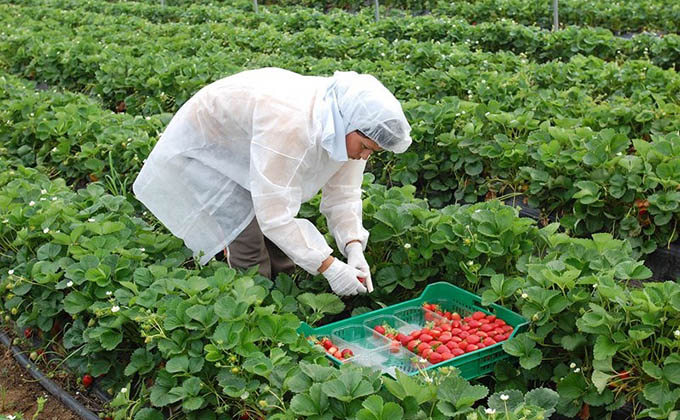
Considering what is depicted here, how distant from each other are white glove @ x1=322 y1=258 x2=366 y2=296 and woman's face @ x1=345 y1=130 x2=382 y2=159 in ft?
1.53

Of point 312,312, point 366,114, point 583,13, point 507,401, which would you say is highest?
point 366,114

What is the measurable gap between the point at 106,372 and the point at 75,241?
75 cm

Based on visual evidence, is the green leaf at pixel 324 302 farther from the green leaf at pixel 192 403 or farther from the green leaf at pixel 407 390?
the green leaf at pixel 407 390

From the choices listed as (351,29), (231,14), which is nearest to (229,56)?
(351,29)

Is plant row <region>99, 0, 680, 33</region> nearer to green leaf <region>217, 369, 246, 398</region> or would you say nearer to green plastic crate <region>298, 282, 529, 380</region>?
green plastic crate <region>298, 282, 529, 380</region>

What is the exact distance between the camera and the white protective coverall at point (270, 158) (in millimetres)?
3355

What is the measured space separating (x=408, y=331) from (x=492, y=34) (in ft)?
23.2

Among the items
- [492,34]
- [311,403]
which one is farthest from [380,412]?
[492,34]

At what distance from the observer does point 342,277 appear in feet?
11.7

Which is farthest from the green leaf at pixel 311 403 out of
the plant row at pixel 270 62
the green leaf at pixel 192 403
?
the plant row at pixel 270 62

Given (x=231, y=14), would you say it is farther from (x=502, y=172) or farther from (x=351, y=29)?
(x=502, y=172)

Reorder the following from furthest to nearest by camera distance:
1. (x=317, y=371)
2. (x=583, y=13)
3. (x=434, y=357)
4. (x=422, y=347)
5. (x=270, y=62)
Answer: (x=583, y=13) < (x=270, y=62) < (x=422, y=347) < (x=434, y=357) < (x=317, y=371)

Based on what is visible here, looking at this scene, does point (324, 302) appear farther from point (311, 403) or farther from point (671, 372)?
point (671, 372)

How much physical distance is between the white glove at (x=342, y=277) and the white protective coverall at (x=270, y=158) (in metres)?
0.07
